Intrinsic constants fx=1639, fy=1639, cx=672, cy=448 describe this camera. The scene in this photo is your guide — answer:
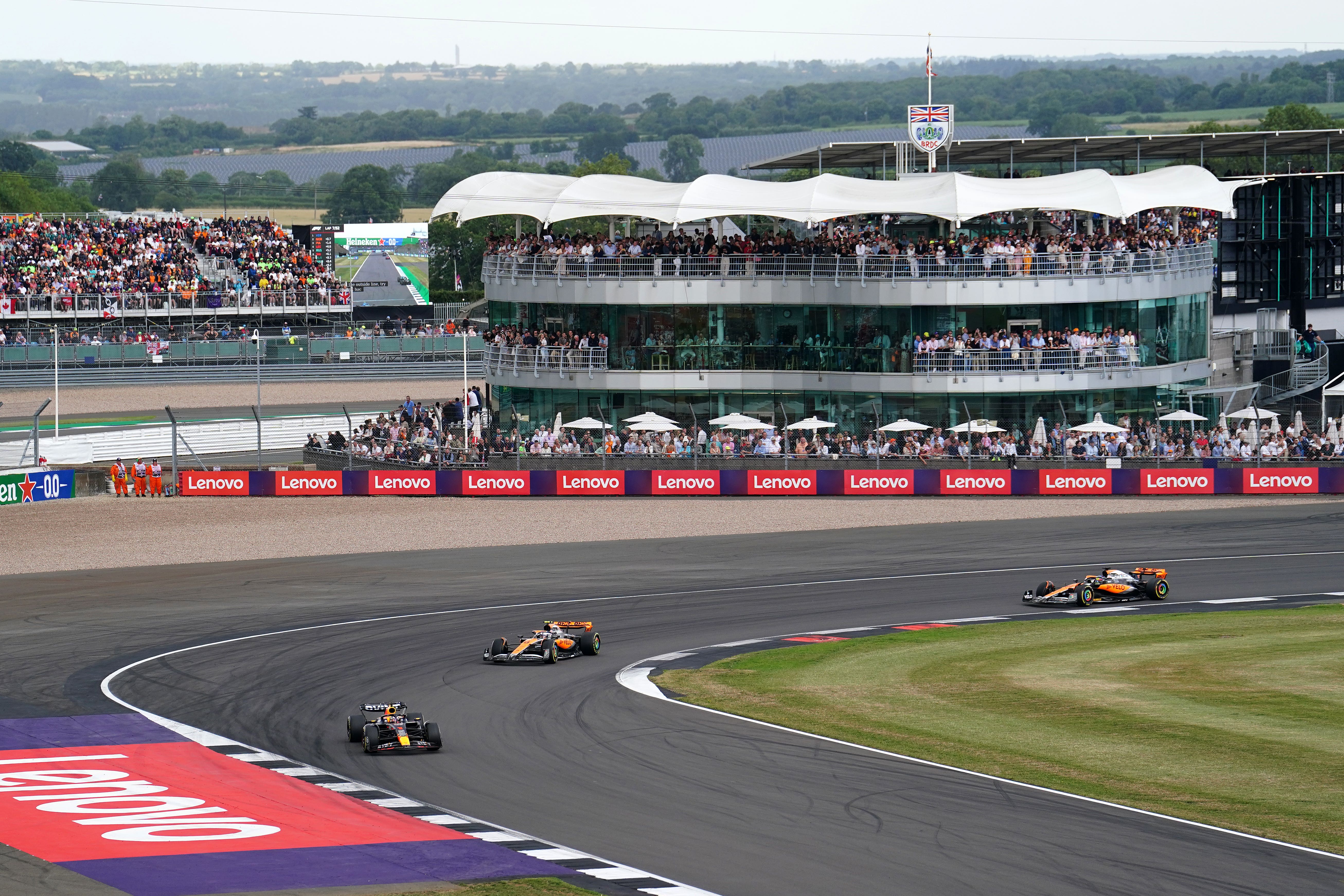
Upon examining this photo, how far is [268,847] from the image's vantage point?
15.9 metres

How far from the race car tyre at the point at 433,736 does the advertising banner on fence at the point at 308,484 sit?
31.3m

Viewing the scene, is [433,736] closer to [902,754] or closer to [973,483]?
[902,754]

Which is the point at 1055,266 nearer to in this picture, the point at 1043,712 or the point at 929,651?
the point at 929,651

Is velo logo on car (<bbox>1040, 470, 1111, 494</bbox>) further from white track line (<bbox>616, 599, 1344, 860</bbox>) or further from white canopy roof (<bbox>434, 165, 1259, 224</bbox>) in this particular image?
white track line (<bbox>616, 599, 1344, 860</bbox>)

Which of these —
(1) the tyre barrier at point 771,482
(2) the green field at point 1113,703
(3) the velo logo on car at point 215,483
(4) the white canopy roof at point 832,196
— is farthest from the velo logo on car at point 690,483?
(2) the green field at point 1113,703

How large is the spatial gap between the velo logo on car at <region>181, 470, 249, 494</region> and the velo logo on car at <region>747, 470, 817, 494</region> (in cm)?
1608

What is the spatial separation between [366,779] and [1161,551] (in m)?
26.0

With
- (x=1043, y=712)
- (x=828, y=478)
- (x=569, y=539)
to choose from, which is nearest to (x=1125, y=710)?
(x=1043, y=712)

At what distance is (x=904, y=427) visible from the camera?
53000mm

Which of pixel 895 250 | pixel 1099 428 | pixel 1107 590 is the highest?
pixel 895 250

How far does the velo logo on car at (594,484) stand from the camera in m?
50.8

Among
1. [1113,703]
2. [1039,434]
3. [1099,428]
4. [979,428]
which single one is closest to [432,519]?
[979,428]

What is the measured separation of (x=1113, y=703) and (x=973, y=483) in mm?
26542

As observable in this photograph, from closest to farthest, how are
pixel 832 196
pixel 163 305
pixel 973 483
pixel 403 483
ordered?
pixel 973 483 → pixel 403 483 → pixel 832 196 → pixel 163 305
